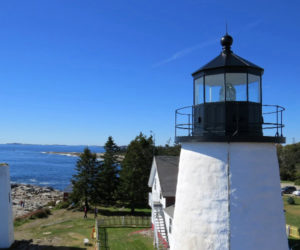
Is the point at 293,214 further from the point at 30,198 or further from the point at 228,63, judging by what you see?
the point at 30,198

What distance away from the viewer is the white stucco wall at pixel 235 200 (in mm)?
6078

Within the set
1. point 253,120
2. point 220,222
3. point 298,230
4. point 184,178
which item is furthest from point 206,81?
point 298,230

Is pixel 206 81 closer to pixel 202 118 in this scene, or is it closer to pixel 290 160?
pixel 202 118

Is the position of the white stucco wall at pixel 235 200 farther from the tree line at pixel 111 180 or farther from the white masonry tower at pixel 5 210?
the tree line at pixel 111 180

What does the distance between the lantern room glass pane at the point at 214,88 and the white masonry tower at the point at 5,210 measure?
1570 centimetres

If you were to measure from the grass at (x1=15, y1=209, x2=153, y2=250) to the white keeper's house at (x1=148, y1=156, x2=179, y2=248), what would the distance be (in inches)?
47.3

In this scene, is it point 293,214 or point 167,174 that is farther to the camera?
point 293,214

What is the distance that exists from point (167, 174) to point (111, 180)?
43.2 feet

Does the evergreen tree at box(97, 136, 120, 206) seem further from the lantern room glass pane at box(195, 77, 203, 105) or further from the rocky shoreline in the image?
the lantern room glass pane at box(195, 77, 203, 105)

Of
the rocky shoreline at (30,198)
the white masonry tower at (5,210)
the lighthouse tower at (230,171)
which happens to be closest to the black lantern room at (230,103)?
the lighthouse tower at (230,171)

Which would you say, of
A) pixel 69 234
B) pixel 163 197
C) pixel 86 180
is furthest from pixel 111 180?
pixel 163 197

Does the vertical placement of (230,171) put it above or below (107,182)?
above

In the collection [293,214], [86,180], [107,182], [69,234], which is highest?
[86,180]

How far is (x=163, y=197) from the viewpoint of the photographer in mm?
19453
